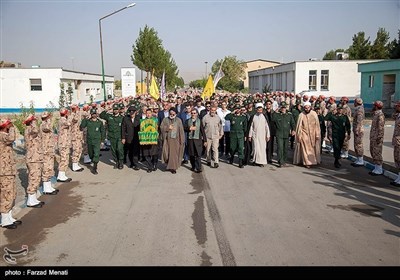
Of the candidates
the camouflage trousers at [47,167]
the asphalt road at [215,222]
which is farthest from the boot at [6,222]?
the camouflage trousers at [47,167]

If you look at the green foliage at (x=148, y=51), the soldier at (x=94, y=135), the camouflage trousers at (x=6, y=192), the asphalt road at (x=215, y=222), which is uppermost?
the green foliage at (x=148, y=51)

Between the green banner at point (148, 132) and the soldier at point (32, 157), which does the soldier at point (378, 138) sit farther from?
the soldier at point (32, 157)

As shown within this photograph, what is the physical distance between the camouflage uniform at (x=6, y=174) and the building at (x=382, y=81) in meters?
27.5

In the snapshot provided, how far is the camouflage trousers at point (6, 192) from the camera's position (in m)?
5.73

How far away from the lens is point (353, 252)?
187 inches

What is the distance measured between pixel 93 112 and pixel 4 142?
421 cm

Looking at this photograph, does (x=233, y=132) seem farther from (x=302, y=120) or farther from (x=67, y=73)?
(x=67, y=73)

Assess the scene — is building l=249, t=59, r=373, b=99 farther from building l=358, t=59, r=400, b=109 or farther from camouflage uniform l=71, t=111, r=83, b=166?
camouflage uniform l=71, t=111, r=83, b=166

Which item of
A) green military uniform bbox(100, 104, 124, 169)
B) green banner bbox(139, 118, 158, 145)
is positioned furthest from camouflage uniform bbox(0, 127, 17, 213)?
green military uniform bbox(100, 104, 124, 169)

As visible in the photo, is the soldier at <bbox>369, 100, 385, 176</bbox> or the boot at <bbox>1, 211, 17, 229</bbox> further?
the soldier at <bbox>369, 100, 385, 176</bbox>

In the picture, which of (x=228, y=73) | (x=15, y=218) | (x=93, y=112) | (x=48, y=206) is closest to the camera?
(x=15, y=218)

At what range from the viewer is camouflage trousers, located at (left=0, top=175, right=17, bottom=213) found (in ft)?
18.8

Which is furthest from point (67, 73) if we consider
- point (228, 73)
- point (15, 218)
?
point (15, 218)

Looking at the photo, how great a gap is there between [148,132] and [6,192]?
15.0 ft
